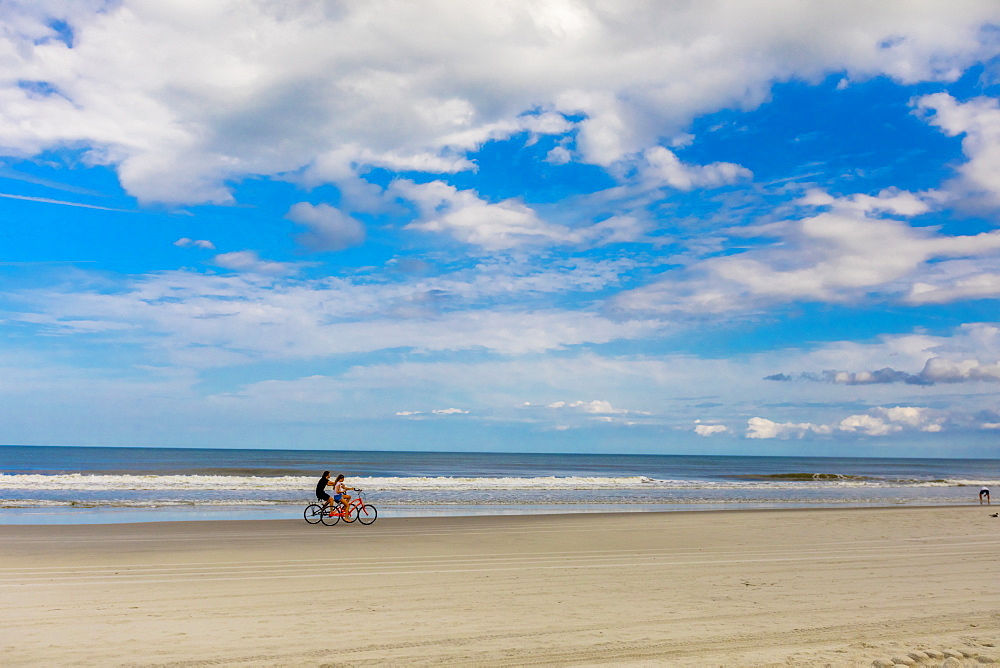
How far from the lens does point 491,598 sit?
9.59 meters

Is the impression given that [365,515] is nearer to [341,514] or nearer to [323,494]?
[341,514]

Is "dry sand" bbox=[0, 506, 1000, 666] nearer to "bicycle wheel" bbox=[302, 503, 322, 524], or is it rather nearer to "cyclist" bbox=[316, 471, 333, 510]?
"cyclist" bbox=[316, 471, 333, 510]

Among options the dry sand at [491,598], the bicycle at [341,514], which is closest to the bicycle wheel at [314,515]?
the bicycle at [341,514]

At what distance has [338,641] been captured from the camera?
285 inches

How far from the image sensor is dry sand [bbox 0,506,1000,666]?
6988 mm

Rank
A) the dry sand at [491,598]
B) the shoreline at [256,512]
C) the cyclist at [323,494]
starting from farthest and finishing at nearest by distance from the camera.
→ 1. the shoreline at [256,512]
2. the cyclist at [323,494]
3. the dry sand at [491,598]

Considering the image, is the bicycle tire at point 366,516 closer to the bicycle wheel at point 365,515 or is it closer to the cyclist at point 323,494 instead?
the bicycle wheel at point 365,515

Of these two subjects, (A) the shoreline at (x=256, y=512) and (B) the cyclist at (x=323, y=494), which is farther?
(A) the shoreline at (x=256, y=512)

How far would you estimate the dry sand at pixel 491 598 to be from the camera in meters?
6.99

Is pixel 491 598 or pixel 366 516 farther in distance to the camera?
pixel 366 516

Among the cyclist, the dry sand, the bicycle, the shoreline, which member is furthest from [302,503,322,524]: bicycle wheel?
the dry sand

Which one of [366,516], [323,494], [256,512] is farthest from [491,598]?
[256,512]

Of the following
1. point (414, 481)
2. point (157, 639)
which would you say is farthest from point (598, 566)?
point (414, 481)

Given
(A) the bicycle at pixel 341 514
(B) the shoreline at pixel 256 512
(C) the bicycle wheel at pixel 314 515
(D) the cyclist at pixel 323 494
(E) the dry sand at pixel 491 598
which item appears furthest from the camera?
(C) the bicycle wheel at pixel 314 515
